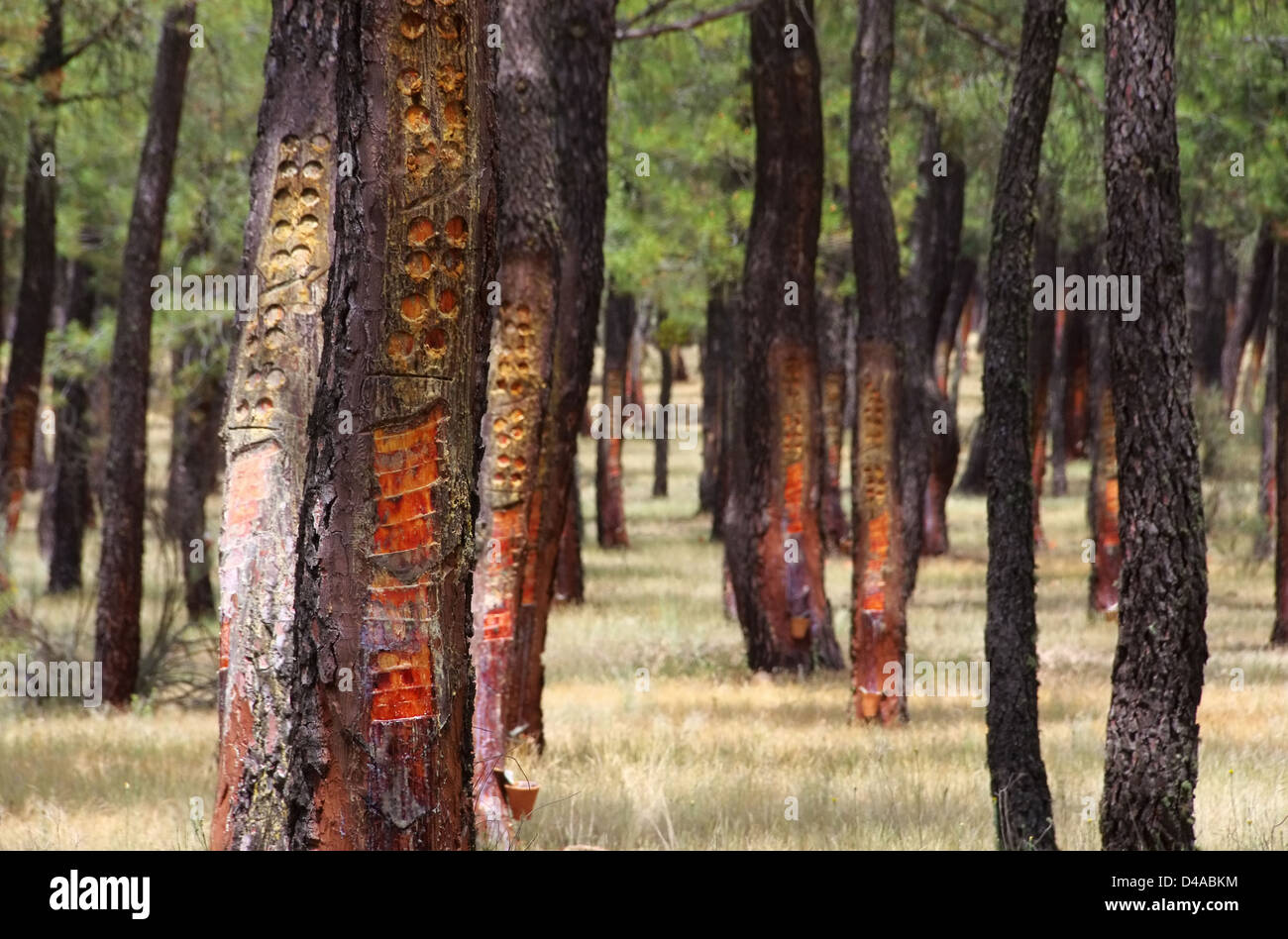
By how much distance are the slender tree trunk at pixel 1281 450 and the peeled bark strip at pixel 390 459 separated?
42.7ft

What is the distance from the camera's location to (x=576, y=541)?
72.5 ft

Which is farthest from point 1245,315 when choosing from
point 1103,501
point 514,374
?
point 514,374

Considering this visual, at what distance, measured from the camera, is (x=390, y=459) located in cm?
465

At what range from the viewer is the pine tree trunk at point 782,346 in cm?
1562

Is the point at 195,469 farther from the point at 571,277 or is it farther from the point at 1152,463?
the point at 1152,463

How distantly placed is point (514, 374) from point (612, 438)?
16908 millimetres

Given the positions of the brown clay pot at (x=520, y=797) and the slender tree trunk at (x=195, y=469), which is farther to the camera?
the slender tree trunk at (x=195, y=469)

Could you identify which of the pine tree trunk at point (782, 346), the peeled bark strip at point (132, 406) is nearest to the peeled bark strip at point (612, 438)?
the pine tree trunk at point (782, 346)

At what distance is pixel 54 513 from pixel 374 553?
20927 millimetres

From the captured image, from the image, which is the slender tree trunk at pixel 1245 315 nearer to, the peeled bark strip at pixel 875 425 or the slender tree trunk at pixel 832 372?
the slender tree trunk at pixel 832 372

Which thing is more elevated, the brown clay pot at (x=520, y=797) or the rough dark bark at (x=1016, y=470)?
the rough dark bark at (x=1016, y=470)

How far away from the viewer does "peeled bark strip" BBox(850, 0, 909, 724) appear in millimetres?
13109

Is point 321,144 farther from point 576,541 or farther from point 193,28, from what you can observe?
point 576,541

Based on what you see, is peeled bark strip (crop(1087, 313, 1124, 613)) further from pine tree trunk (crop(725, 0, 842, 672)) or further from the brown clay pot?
the brown clay pot
